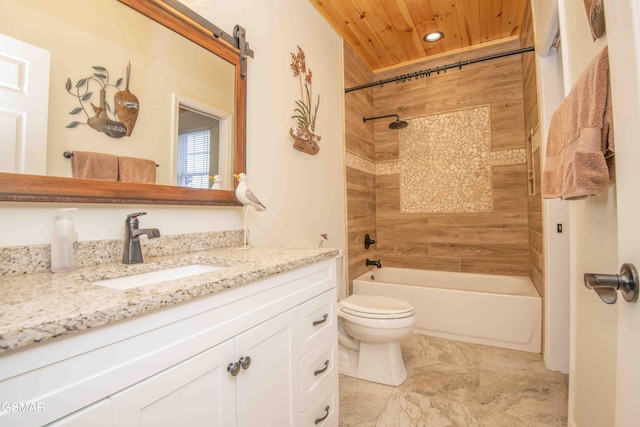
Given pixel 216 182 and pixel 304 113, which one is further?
pixel 304 113

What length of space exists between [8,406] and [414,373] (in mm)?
1991

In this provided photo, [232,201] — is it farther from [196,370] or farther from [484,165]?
[484,165]

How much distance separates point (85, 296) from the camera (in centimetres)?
61

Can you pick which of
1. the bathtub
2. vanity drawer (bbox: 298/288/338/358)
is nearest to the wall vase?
vanity drawer (bbox: 298/288/338/358)

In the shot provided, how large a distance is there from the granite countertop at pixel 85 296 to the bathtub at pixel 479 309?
72.7 inches

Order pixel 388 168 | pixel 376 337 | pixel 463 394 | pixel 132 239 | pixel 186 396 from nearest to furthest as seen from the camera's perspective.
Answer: pixel 186 396, pixel 132 239, pixel 463 394, pixel 376 337, pixel 388 168

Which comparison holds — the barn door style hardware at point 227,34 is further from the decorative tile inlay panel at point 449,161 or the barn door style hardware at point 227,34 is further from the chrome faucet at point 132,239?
the decorative tile inlay panel at point 449,161

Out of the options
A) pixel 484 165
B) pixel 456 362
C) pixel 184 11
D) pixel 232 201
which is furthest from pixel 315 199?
pixel 484 165

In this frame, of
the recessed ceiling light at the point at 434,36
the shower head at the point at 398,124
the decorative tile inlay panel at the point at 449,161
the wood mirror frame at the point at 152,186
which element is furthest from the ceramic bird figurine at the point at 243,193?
the recessed ceiling light at the point at 434,36

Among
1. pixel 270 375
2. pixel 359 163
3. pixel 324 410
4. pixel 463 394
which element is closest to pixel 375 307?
pixel 463 394

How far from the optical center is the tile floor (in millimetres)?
1484

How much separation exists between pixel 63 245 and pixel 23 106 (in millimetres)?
424

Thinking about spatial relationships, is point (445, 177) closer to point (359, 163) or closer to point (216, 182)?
point (359, 163)

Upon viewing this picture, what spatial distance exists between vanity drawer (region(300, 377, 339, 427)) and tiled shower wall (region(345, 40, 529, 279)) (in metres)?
1.44
